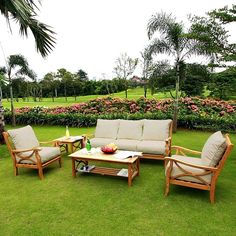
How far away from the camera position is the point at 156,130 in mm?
5281

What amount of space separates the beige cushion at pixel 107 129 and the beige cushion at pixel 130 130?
14 centimetres

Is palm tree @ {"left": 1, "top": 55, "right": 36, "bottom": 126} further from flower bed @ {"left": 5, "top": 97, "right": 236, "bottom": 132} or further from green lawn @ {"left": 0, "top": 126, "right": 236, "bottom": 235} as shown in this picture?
green lawn @ {"left": 0, "top": 126, "right": 236, "bottom": 235}

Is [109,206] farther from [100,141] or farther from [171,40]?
[171,40]

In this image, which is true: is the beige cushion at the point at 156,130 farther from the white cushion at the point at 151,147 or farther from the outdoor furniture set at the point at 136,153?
the white cushion at the point at 151,147

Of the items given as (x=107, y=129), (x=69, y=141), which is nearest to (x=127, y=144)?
(x=107, y=129)

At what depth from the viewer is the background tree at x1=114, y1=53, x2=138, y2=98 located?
19.2 metres

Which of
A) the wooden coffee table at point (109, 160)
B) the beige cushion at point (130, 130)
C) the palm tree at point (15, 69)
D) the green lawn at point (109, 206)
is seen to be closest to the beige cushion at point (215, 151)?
the green lawn at point (109, 206)

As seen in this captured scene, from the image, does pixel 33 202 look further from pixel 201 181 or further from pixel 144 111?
pixel 144 111

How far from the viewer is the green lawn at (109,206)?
2.66 m

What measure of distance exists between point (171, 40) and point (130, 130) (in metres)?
4.42

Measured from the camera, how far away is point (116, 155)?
414 cm

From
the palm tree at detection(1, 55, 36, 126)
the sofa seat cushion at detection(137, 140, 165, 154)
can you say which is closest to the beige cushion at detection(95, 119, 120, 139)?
the sofa seat cushion at detection(137, 140, 165, 154)

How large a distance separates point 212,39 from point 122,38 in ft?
39.4

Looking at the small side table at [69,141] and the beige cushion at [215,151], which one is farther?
the small side table at [69,141]
